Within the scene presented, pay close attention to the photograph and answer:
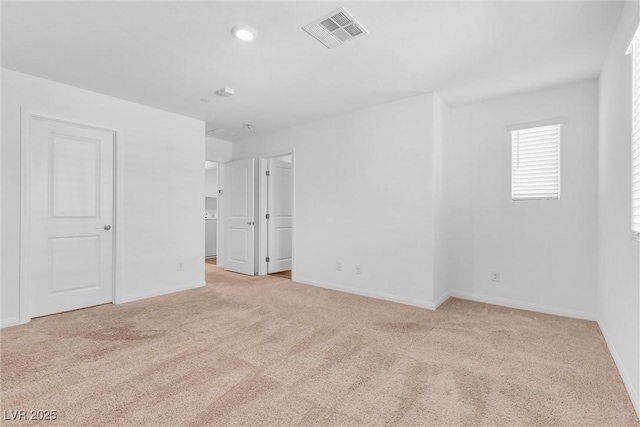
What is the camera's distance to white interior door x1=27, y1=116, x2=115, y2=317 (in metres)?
3.26

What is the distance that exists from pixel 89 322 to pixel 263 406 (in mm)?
2419

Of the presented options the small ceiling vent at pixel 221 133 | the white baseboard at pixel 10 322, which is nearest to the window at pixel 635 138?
the small ceiling vent at pixel 221 133

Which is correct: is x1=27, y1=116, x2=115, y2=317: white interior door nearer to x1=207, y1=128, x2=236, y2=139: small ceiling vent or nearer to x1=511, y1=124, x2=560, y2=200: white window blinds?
x1=207, y1=128, x2=236, y2=139: small ceiling vent

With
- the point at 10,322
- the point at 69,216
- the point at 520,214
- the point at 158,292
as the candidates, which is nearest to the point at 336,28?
the point at 520,214

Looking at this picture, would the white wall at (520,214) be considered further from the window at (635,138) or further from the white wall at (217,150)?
the white wall at (217,150)

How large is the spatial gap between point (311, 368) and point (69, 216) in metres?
3.21

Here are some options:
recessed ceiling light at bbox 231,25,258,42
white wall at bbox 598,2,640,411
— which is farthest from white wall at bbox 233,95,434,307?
recessed ceiling light at bbox 231,25,258,42

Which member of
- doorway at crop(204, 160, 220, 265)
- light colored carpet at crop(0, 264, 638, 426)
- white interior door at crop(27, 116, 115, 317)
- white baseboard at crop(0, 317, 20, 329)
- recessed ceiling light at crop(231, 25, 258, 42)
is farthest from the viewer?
doorway at crop(204, 160, 220, 265)

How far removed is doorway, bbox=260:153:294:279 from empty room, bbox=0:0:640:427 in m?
0.45

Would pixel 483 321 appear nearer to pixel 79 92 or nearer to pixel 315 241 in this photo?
pixel 315 241

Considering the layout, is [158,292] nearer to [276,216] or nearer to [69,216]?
[69,216]

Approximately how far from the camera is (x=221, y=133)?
18.1 feet

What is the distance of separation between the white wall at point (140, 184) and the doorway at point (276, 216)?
4.00ft

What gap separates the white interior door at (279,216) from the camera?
5.75 m
